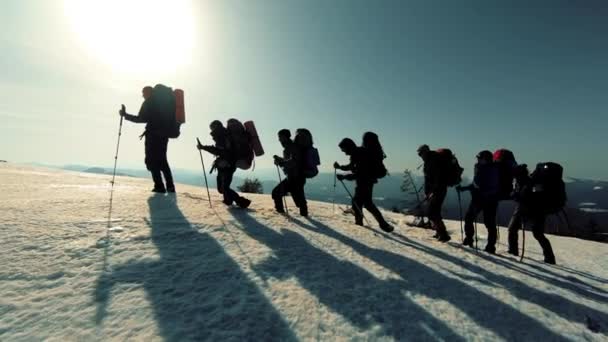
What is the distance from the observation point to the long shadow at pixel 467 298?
2.73 metres

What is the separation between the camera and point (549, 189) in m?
6.26

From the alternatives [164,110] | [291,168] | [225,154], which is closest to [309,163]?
[291,168]

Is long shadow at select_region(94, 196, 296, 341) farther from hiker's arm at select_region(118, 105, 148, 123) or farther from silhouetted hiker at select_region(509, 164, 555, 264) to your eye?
silhouetted hiker at select_region(509, 164, 555, 264)

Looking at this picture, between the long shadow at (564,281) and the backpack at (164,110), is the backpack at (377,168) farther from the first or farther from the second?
the backpack at (164,110)

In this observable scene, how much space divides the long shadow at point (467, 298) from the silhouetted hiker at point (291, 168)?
9.75 ft

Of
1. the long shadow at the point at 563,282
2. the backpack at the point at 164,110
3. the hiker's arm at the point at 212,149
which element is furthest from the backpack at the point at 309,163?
the long shadow at the point at 563,282

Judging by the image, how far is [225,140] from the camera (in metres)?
7.27

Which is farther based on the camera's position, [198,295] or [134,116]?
[134,116]

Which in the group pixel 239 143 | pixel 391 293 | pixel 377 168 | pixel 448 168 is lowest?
pixel 391 293

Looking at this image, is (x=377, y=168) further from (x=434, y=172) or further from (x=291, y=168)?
(x=291, y=168)

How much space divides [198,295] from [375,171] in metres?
5.28

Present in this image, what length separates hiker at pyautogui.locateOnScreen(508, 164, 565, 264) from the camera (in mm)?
6266

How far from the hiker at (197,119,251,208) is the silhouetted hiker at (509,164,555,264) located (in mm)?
6585

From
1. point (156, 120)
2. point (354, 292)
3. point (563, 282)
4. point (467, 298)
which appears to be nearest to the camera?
point (354, 292)
